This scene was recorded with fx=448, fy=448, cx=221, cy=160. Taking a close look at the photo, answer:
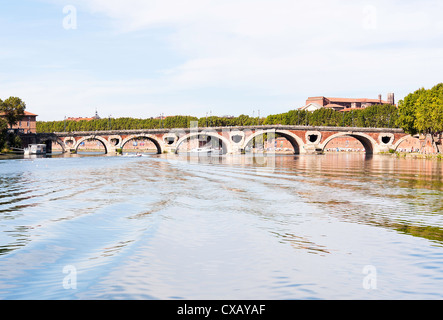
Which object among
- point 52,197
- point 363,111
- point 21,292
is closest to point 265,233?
point 21,292

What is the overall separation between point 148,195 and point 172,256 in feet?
47.8

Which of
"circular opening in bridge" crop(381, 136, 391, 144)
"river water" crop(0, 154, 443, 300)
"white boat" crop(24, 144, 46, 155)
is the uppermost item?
"circular opening in bridge" crop(381, 136, 391, 144)

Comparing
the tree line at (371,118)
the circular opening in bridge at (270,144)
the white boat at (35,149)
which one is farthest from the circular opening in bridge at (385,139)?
the white boat at (35,149)

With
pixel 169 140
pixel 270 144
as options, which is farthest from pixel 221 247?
pixel 270 144

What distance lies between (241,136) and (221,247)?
92909 mm

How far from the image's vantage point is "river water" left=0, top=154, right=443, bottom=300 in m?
9.80

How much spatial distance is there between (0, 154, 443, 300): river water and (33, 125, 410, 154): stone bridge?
79.6 m

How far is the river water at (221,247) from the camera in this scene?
980 centimetres

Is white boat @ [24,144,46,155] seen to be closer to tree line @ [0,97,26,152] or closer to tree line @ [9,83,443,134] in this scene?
tree line @ [0,97,26,152]

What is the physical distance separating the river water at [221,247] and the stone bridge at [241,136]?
7962 cm

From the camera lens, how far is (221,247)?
13383 mm

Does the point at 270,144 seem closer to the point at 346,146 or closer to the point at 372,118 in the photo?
the point at 346,146

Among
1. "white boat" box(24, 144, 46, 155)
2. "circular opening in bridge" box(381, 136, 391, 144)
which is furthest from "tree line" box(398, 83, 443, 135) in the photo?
"white boat" box(24, 144, 46, 155)

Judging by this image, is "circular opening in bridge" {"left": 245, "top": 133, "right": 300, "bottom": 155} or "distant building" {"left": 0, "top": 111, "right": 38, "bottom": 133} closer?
"distant building" {"left": 0, "top": 111, "right": 38, "bottom": 133}
